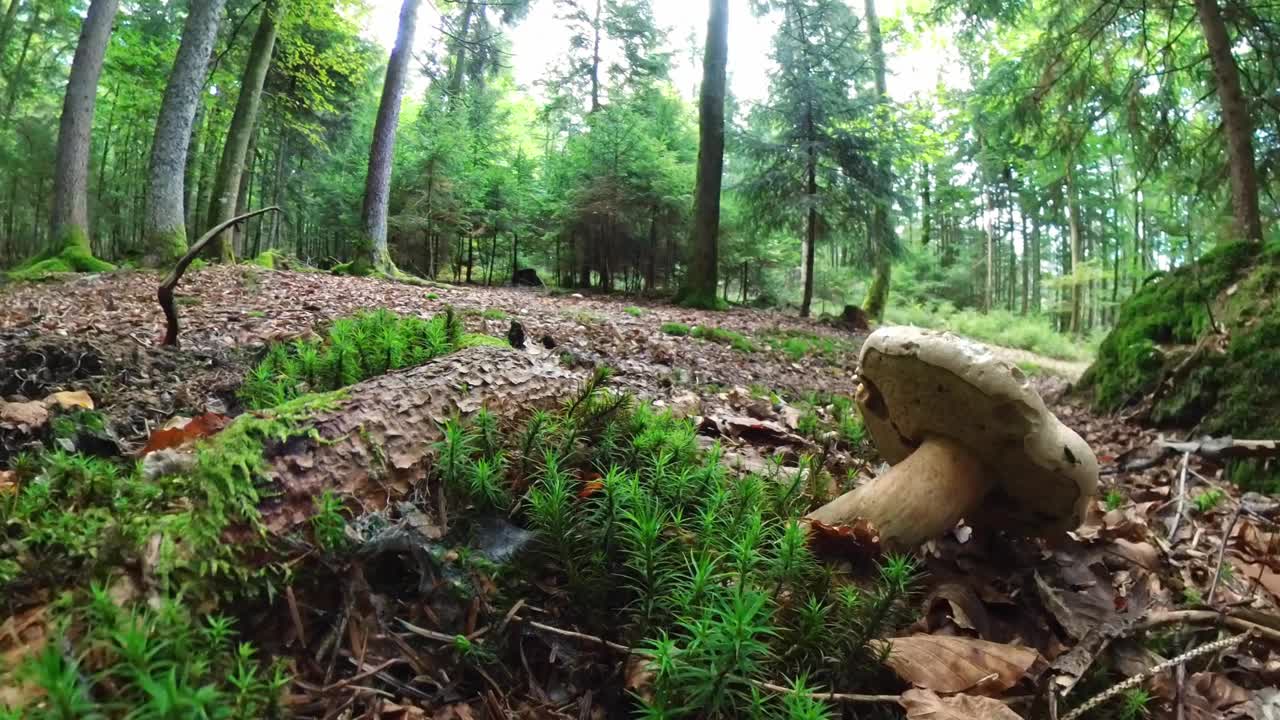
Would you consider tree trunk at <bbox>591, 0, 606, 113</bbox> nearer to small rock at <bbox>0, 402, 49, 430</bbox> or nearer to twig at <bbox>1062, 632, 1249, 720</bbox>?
small rock at <bbox>0, 402, 49, 430</bbox>

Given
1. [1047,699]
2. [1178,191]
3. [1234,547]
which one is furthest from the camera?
[1178,191]

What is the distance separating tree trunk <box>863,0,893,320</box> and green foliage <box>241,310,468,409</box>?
45.4ft

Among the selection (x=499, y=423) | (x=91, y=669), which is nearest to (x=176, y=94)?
(x=499, y=423)

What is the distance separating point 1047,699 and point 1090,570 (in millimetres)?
825

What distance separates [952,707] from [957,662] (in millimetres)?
191

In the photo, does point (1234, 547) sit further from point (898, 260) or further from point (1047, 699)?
point (898, 260)

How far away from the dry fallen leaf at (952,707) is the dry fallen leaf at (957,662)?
52 mm

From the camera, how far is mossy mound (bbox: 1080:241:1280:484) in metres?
4.21

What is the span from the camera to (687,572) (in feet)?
4.82

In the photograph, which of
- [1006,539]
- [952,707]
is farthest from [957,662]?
[1006,539]

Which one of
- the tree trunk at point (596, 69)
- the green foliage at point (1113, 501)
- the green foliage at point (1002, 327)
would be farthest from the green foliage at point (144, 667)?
the tree trunk at point (596, 69)

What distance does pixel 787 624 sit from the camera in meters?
1.40

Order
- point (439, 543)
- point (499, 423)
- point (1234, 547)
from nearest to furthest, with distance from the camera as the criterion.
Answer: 1. point (439, 543)
2. point (499, 423)
3. point (1234, 547)

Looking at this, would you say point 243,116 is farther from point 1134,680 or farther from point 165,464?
point 1134,680
